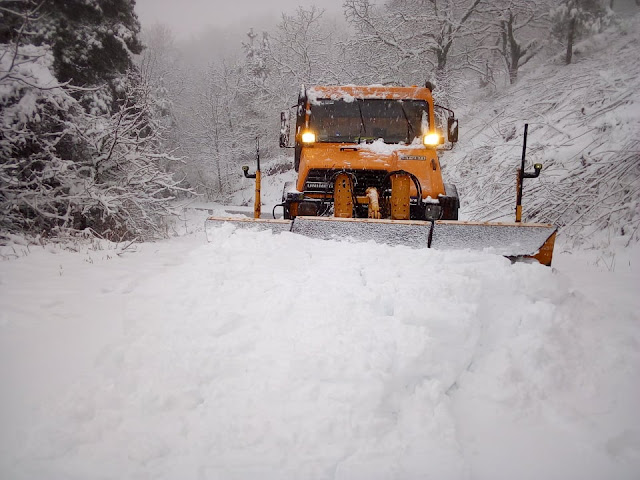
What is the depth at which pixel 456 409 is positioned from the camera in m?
2.00

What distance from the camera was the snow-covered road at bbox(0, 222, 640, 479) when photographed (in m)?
1.68

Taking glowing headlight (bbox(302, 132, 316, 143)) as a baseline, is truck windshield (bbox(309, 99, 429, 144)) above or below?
above

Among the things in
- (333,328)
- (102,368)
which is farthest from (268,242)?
(102,368)

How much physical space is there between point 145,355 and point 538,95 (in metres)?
15.8

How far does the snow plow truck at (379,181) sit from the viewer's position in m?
3.45

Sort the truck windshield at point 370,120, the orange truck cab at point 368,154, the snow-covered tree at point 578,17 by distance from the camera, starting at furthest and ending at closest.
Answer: the snow-covered tree at point 578,17 < the truck windshield at point 370,120 < the orange truck cab at point 368,154

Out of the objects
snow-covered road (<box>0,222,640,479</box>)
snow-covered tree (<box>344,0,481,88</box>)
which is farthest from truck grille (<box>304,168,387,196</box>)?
snow-covered tree (<box>344,0,481,88</box>)

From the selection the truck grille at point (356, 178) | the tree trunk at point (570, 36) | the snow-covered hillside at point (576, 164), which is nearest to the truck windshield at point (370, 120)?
the truck grille at point (356, 178)

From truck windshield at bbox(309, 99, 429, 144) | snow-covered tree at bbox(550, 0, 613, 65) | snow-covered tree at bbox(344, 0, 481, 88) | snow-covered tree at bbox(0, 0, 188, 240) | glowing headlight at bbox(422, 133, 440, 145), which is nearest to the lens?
glowing headlight at bbox(422, 133, 440, 145)

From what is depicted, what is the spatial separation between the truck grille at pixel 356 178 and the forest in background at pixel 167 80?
11.0ft

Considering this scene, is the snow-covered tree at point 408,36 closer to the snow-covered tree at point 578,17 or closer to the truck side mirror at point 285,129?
the snow-covered tree at point 578,17

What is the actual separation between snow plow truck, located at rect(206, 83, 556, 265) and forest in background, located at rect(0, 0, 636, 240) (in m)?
3.25

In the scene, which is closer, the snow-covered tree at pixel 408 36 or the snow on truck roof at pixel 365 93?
the snow on truck roof at pixel 365 93

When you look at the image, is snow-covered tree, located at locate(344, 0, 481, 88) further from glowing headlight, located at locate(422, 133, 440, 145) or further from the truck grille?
the truck grille
